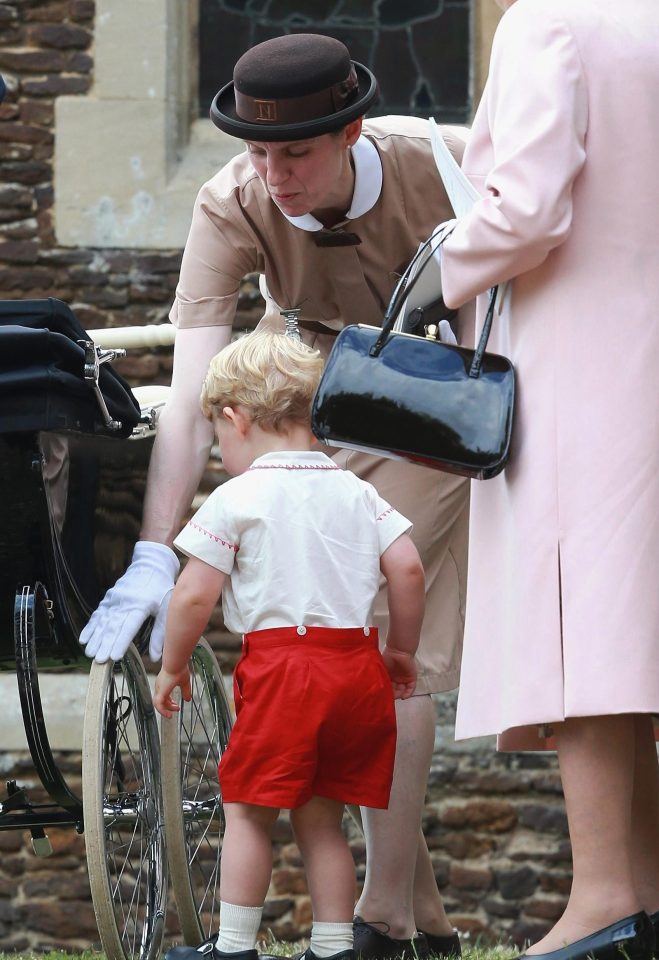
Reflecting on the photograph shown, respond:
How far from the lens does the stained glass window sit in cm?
703

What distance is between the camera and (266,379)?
2.79 metres

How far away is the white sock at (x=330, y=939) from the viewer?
8.62ft

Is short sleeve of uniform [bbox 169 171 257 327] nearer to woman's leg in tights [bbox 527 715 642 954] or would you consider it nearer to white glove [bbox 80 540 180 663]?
white glove [bbox 80 540 180 663]

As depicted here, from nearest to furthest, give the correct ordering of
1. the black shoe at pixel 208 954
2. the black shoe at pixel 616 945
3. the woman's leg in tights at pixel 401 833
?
the black shoe at pixel 616 945
the black shoe at pixel 208 954
the woman's leg in tights at pixel 401 833

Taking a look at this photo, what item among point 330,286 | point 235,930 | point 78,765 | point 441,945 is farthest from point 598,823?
point 78,765

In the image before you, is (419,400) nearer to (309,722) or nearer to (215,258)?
(309,722)

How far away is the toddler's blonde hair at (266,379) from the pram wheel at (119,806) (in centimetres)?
52

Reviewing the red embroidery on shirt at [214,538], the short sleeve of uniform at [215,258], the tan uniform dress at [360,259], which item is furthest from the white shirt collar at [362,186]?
the red embroidery on shirt at [214,538]

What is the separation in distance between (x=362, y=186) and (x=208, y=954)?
1456mm

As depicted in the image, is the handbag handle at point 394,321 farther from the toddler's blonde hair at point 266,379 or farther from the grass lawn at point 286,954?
the grass lawn at point 286,954

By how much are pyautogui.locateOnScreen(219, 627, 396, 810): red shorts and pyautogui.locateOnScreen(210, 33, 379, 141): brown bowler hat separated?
2.97ft

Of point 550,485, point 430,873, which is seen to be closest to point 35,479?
point 550,485

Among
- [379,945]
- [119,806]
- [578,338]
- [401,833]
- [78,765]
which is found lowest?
[78,765]

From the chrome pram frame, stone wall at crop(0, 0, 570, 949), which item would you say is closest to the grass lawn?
the chrome pram frame
